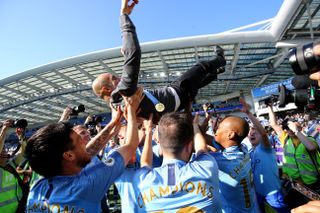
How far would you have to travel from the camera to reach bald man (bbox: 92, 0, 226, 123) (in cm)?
197

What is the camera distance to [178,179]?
168cm

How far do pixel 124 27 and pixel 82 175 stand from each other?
1.14m

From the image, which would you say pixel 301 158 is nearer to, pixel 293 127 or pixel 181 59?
pixel 293 127

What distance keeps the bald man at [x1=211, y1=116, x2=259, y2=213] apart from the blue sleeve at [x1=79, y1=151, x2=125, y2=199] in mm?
927

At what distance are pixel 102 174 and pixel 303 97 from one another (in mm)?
1568

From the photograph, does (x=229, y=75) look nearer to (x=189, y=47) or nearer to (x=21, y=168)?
(x=189, y=47)

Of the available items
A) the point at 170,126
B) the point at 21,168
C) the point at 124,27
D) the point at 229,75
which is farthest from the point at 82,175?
the point at 229,75

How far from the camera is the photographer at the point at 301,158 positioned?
3871mm

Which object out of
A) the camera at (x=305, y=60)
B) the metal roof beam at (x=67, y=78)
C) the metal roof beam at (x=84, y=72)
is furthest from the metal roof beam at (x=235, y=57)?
the camera at (x=305, y=60)

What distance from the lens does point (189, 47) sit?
48.8 feet

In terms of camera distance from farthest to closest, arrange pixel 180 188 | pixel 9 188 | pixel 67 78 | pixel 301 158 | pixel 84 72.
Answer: pixel 67 78 → pixel 84 72 → pixel 301 158 → pixel 9 188 → pixel 180 188

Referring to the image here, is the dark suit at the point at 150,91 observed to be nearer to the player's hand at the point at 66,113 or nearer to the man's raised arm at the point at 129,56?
the man's raised arm at the point at 129,56

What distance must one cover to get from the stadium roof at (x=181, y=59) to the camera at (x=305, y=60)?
977 cm

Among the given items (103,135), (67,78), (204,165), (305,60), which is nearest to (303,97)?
(305,60)
